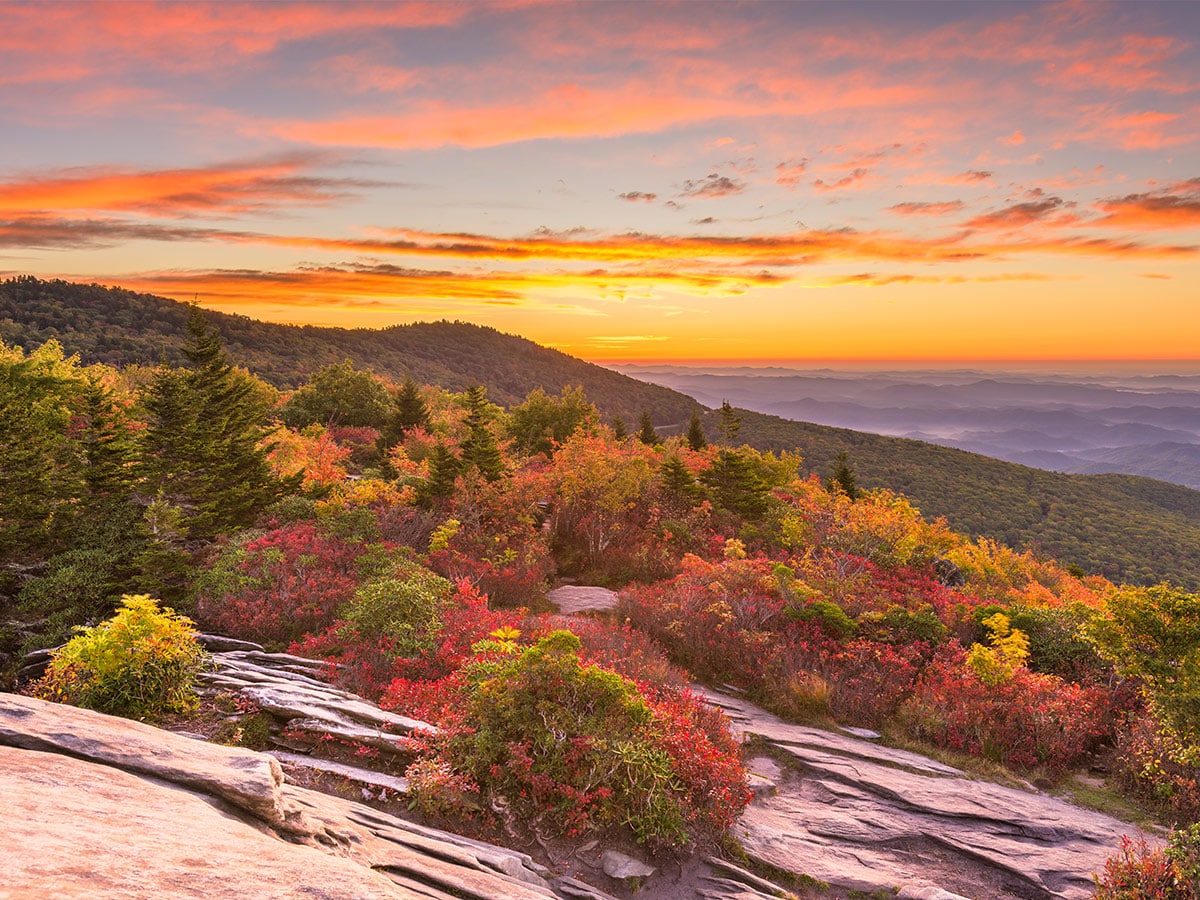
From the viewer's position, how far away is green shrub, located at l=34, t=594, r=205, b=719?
318 inches

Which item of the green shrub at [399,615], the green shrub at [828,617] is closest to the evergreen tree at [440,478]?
the green shrub at [399,615]

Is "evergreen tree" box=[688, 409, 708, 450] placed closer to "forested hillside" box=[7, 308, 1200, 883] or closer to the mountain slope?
"forested hillside" box=[7, 308, 1200, 883]

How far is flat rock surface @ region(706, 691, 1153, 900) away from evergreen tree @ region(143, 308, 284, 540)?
1969 centimetres

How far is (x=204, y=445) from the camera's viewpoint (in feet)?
63.6

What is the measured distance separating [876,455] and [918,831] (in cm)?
12156

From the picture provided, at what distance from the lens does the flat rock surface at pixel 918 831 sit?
28.7ft

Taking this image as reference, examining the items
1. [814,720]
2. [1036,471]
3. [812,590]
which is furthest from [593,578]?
[1036,471]

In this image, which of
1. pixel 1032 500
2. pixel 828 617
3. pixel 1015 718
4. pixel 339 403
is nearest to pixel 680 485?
pixel 828 617

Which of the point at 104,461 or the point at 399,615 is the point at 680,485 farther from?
the point at 104,461

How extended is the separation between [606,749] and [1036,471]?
15050cm

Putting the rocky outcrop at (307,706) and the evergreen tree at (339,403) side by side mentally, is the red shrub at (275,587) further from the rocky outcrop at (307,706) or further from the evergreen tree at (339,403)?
the evergreen tree at (339,403)

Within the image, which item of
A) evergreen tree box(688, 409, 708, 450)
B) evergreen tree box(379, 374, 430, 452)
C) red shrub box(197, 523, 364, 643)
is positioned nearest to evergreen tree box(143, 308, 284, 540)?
red shrub box(197, 523, 364, 643)

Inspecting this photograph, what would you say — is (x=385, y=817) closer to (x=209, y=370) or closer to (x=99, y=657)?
(x=99, y=657)

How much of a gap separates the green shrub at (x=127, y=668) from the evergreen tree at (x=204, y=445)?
12.2m
